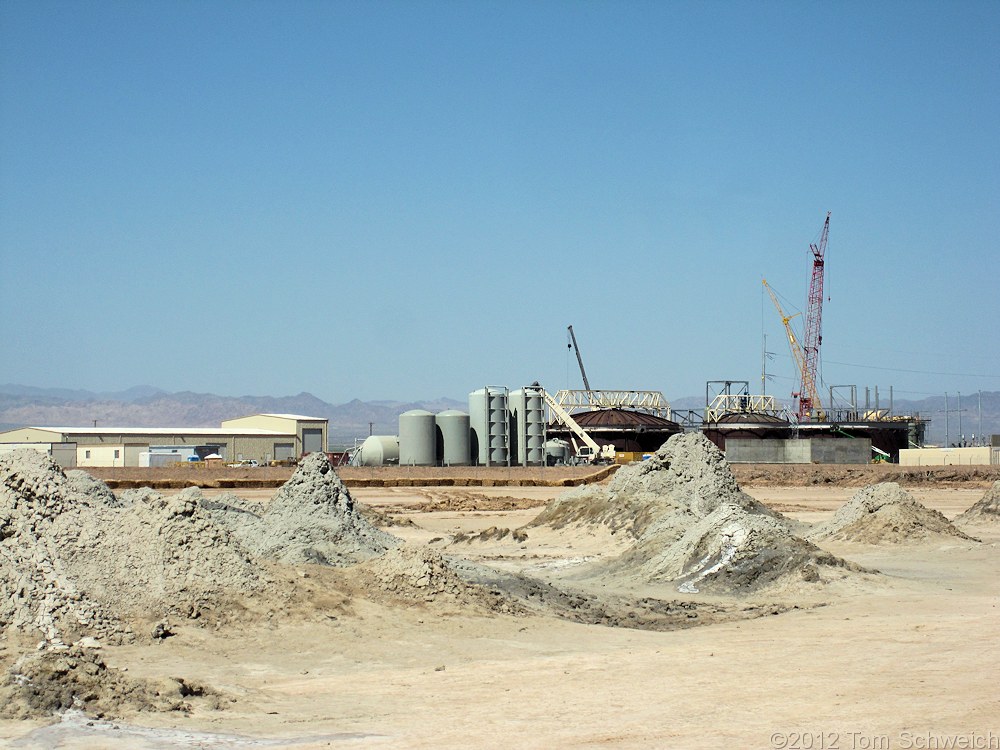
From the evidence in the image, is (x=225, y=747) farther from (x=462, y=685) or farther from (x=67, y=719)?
(x=462, y=685)

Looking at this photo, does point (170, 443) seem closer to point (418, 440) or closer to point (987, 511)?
point (418, 440)

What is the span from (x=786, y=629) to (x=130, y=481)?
145 feet

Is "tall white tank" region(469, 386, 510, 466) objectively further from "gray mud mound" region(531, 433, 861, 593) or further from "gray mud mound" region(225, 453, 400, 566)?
"gray mud mound" region(225, 453, 400, 566)

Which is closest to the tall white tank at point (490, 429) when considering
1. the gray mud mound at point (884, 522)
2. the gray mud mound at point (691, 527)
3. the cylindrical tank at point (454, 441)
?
the cylindrical tank at point (454, 441)

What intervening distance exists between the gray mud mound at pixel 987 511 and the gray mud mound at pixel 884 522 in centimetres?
473

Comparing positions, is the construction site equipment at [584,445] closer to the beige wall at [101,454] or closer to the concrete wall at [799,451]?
the concrete wall at [799,451]

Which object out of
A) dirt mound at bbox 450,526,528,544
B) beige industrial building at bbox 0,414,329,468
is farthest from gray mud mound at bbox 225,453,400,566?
beige industrial building at bbox 0,414,329,468

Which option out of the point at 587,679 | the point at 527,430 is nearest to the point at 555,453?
the point at 527,430

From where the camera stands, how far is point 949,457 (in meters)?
71.8

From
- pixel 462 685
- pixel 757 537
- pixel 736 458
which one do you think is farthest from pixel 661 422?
pixel 462 685

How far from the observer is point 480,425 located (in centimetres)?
7650

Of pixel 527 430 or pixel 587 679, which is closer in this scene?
pixel 587 679

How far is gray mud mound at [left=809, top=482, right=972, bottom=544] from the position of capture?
2886 cm

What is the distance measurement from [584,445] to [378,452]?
1908 centimetres
